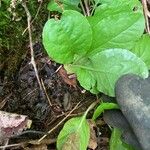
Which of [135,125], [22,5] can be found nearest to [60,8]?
[22,5]

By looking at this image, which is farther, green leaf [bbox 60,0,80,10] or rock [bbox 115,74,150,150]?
green leaf [bbox 60,0,80,10]

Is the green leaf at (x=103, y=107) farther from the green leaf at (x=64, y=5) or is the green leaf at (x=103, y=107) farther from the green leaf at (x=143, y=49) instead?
the green leaf at (x=64, y=5)

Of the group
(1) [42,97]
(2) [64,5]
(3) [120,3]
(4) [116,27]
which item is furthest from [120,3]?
(1) [42,97]

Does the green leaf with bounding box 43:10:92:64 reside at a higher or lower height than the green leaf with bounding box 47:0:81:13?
lower

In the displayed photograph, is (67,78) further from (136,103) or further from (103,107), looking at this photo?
(136,103)

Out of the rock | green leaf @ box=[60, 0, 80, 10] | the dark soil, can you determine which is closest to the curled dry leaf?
the dark soil

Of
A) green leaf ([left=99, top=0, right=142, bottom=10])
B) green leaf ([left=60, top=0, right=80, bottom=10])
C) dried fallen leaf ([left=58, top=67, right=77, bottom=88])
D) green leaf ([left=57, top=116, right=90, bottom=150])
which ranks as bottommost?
green leaf ([left=57, top=116, right=90, bottom=150])

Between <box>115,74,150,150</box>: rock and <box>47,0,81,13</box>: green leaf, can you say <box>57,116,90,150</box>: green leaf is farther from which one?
<box>47,0,81,13</box>: green leaf
